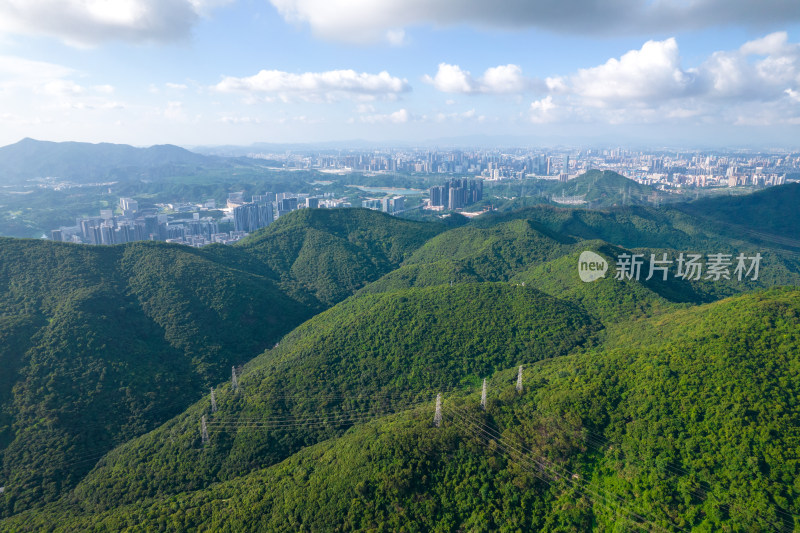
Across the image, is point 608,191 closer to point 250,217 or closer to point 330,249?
point 330,249

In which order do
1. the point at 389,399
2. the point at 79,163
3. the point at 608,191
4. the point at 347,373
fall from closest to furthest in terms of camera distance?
the point at 389,399
the point at 347,373
the point at 608,191
the point at 79,163

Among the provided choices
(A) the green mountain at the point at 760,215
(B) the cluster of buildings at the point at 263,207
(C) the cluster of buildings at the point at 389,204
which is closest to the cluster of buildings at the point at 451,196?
(C) the cluster of buildings at the point at 389,204

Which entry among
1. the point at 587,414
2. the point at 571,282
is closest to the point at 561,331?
the point at 571,282

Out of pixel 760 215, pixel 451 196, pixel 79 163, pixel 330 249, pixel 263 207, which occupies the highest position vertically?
pixel 79 163

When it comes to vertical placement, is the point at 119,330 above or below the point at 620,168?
below

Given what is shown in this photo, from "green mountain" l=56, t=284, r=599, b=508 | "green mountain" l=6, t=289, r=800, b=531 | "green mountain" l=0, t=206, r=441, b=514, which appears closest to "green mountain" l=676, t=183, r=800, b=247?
"green mountain" l=56, t=284, r=599, b=508

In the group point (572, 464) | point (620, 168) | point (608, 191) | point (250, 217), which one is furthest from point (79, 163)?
point (620, 168)

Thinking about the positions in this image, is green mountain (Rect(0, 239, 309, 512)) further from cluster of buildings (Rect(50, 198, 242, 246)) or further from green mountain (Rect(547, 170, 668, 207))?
green mountain (Rect(547, 170, 668, 207))
